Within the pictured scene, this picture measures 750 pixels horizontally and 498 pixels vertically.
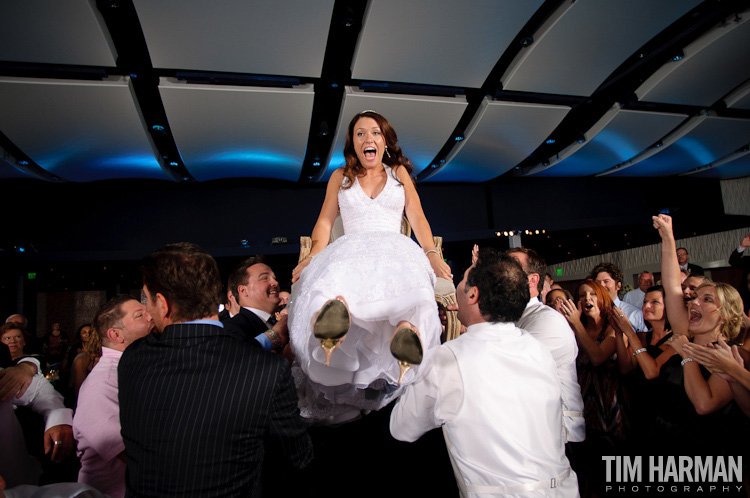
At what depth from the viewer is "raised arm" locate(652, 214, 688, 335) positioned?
2146 mm

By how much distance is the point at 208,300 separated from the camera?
1.51 m

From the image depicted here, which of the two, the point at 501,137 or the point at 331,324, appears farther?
the point at 501,137

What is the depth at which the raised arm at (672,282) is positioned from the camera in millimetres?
2146

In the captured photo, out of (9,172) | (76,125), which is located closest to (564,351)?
(76,125)

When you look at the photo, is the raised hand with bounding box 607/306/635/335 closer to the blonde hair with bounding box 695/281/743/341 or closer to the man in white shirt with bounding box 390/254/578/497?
the blonde hair with bounding box 695/281/743/341

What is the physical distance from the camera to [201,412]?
133 centimetres

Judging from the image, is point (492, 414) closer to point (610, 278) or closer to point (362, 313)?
point (362, 313)

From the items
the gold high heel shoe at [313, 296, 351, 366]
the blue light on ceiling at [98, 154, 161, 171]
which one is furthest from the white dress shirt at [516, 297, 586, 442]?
the blue light on ceiling at [98, 154, 161, 171]

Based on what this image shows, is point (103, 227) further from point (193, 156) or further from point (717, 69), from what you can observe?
point (717, 69)

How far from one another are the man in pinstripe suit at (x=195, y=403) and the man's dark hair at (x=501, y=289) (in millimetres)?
763

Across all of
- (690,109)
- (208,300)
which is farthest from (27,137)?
(690,109)

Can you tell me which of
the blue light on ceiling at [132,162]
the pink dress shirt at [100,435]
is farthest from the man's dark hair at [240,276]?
the blue light on ceiling at [132,162]

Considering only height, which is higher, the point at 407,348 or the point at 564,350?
the point at 407,348

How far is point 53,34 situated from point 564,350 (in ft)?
18.1
